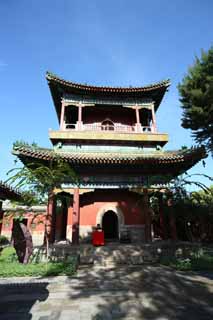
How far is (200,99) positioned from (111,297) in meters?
15.3

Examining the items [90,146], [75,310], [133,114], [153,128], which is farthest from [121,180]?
[75,310]

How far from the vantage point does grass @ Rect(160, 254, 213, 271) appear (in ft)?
22.8

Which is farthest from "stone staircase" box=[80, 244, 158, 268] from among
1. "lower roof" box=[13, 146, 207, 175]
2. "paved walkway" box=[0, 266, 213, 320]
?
"lower roof" box=[13, 146, 207, 175]

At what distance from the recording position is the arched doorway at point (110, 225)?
13773 mm

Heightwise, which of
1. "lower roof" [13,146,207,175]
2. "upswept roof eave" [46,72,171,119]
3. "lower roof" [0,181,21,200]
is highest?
"upswept roof eave" [46,72,171,119]

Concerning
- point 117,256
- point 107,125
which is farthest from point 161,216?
point 107,125

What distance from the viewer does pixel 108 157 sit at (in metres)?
10.1

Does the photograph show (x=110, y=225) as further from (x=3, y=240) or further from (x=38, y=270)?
(x=3, y=240)

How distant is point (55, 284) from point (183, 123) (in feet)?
51.6

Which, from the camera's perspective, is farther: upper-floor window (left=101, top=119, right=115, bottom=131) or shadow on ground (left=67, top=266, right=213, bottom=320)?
upper-floor window (left=101, top=119, right=115, bottom=131)

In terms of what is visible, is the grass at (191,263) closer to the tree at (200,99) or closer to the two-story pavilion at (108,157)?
the two-story pavilion at (108,157)

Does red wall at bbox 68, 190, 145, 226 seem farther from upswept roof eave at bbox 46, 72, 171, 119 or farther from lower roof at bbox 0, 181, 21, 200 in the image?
upswept roof eave at bbox 46, 72, 171, 119

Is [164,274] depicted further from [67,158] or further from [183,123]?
[183,123]

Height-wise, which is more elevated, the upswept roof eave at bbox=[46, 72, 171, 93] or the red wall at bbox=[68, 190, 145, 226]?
the upswept roof eave at bbox=[46, 72, 171, 93]
